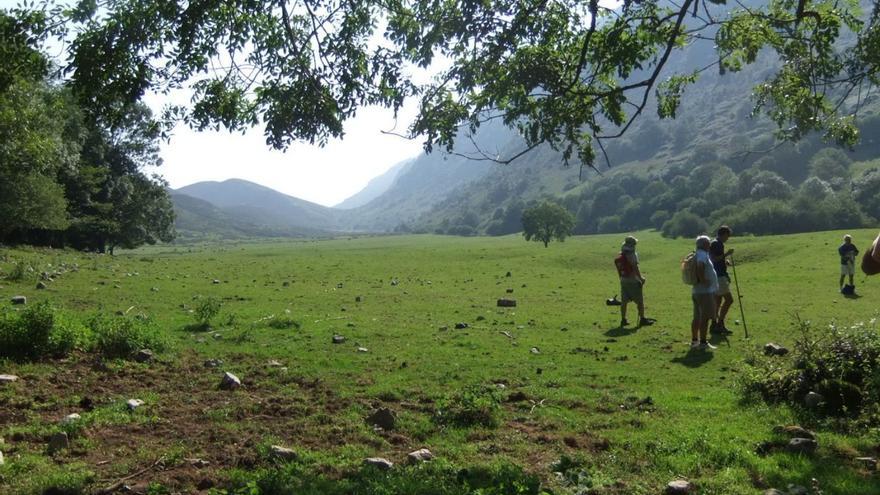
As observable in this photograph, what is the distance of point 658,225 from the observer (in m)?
198

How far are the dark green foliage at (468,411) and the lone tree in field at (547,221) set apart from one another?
300 feet

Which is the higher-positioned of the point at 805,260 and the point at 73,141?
the point at 73,141

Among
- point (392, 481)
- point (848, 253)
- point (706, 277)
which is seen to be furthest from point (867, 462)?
point (848, 253)

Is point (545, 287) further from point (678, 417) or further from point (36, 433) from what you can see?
point (36, 433)

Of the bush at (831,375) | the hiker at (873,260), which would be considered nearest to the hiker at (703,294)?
the bush at (831,375)

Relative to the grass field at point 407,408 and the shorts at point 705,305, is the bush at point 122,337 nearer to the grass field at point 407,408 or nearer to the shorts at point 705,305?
the grass field at point 407,408

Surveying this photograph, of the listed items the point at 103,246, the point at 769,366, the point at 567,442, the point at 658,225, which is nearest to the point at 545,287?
the point at 769,366

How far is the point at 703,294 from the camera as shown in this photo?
15203 mm

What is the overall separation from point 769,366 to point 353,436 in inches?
287

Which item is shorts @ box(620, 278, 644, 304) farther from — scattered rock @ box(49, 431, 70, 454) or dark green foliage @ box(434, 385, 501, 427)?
scattered rock @ box(49, 431, 70, 454)

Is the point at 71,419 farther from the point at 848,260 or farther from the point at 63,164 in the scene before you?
the point at 63,164

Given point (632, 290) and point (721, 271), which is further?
point (632, 290)

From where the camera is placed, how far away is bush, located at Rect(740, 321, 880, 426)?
881cm

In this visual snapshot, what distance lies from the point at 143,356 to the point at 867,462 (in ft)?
39.7
